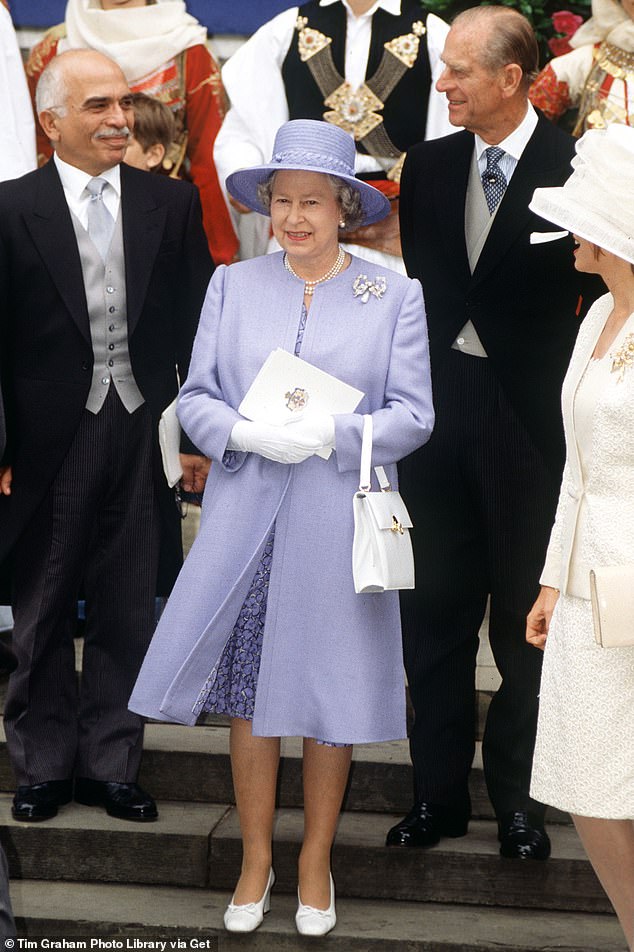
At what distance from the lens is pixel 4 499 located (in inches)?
165

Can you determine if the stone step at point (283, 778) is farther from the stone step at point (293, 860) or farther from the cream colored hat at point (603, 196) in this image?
the cream colored hat at point (603, 196)

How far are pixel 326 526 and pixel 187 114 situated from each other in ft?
8.24

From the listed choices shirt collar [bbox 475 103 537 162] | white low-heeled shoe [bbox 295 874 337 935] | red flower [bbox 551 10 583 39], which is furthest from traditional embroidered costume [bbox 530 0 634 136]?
white low-heeled shoe [bbox 295 874 337 935]

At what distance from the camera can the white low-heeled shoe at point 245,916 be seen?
3748 millimetres

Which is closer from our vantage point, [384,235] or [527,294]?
[527,294]

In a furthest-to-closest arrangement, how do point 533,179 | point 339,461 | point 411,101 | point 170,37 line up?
point 170,37
point 411,101
point 533,179
point 339,461

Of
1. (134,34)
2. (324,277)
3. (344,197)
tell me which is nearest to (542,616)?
(324,277)

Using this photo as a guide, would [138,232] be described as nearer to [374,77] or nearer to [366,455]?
[366,455]

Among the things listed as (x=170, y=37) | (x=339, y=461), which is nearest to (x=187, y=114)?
(x=170, y=37)

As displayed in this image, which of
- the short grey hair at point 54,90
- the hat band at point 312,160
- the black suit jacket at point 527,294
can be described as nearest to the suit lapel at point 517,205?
the black suit jacket at point 527,294

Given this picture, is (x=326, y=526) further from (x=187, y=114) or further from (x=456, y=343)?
(x=187, y=114)

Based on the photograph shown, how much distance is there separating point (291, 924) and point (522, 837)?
681 mm

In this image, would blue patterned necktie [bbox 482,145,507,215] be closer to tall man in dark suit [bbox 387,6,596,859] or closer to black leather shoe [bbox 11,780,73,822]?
tall man in dark suit [bbox 387,6,596,859]

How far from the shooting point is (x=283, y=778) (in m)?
4.43
